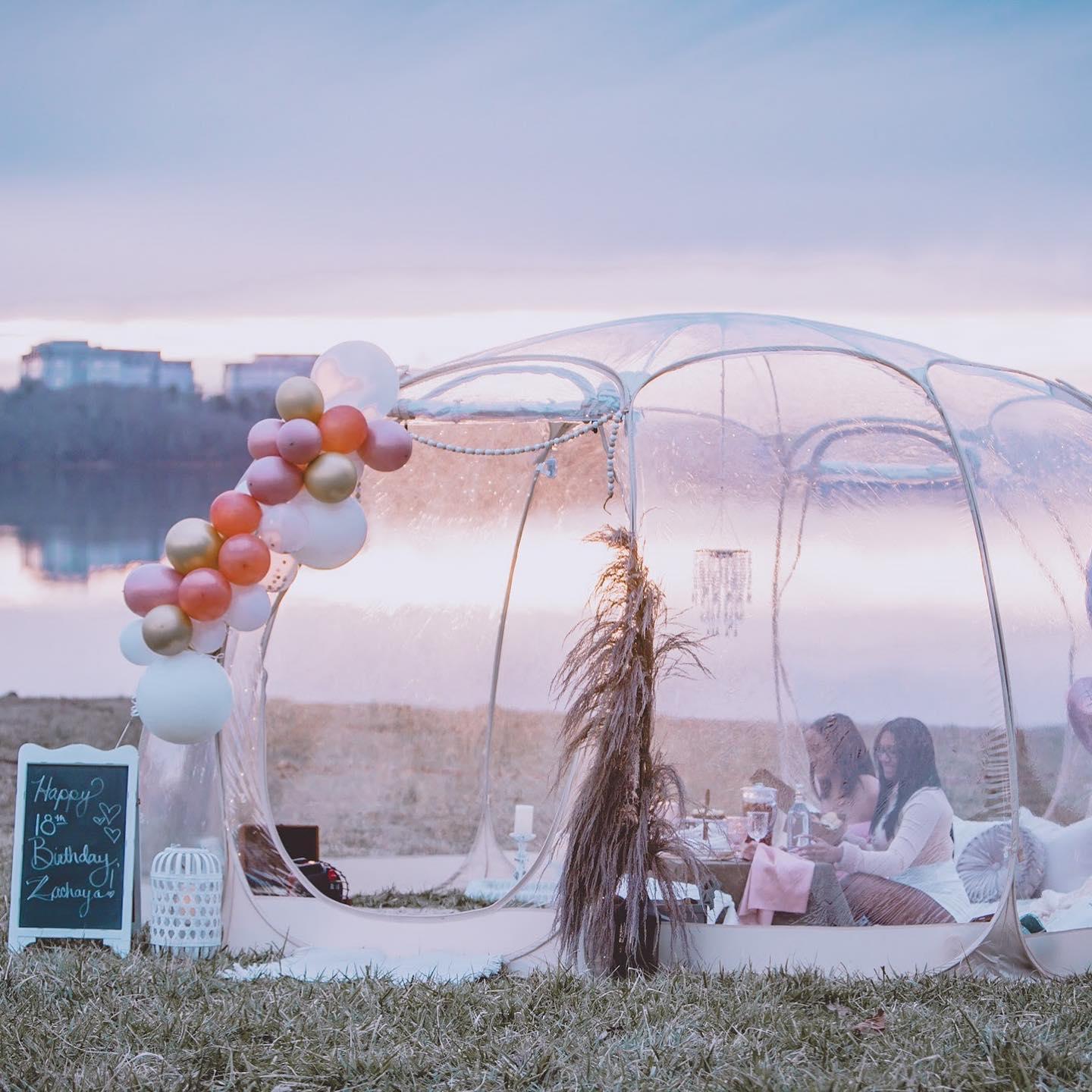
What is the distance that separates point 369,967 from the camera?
4.37 meters

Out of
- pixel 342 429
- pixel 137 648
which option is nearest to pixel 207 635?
pixel 137 648

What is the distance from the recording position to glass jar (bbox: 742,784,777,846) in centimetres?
455

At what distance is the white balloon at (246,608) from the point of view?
4258mm

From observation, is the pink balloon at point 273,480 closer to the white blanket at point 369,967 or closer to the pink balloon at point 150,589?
the pink balloon at point 150,589

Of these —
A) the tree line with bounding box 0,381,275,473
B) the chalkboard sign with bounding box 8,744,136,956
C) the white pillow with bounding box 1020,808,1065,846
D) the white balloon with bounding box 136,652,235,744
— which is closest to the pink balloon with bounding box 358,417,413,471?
the white balloon with bounding box 136,652,235,744

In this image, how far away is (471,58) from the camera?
7957 millimetres

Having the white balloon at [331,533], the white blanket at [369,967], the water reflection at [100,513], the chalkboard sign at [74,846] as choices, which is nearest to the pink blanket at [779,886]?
the white blanket at [369,967]

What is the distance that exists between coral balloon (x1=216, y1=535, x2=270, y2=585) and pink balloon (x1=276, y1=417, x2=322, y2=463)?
0.28 metres

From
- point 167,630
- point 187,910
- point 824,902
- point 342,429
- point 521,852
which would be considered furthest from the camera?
point 521,852

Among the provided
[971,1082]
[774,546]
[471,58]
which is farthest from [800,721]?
[471,58]

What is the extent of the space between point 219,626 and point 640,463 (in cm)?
146

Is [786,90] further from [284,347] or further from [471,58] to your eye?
[284,347]

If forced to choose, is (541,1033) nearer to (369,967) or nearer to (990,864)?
(369,967)

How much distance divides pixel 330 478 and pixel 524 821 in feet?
8.21
